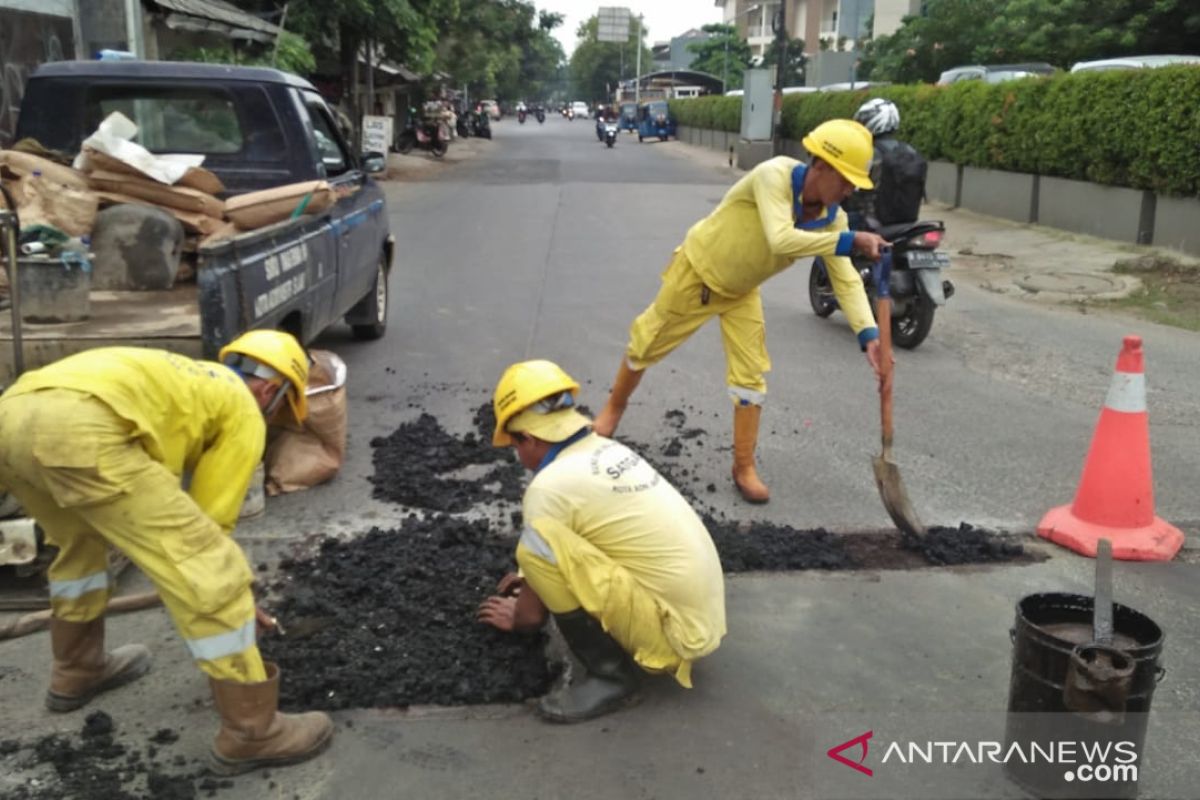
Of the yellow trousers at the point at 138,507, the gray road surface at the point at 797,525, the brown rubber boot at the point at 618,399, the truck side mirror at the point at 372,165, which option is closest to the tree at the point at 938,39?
the gray road surface at the point at 797,525

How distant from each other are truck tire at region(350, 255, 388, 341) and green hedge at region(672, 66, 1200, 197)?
29.5ft

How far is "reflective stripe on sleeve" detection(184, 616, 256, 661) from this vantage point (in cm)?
290

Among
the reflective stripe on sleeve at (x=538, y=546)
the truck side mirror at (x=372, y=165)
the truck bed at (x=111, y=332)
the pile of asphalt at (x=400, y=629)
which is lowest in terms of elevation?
the pile of asphalt at (x=400, y=629)

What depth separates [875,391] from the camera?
737 centimetres

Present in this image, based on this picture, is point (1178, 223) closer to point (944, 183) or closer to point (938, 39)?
point (944, 183)

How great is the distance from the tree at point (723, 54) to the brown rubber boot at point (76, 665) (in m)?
68.4

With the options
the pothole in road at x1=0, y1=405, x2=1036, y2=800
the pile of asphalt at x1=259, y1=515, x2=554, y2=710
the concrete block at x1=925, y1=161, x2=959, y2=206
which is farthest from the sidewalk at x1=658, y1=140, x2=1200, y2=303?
A: the pile of asphalt at x1=259, y1=515, x2=554, y2=710

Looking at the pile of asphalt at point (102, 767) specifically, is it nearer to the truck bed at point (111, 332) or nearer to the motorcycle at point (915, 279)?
the truck bed at point (111, 332)

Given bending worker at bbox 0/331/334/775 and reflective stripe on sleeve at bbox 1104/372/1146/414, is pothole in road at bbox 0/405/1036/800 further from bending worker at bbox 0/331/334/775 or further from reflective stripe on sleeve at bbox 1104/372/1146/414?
reflective stripe on sleeve at bbox 1104/372/1146/414

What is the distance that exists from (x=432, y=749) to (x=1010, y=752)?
1634 mm

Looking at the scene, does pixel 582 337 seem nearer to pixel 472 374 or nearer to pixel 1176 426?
pixel 472 374

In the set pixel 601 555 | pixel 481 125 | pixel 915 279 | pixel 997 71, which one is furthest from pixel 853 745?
pixel 481 125

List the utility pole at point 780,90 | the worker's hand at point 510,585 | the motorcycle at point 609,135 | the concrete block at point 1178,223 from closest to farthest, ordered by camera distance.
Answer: the worker's hand at point 510,585, the concrete block at point 1178,223, the utility pole at point 780,90, the motorcycle at point 609,135

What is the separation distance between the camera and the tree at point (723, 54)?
72.2 meters
